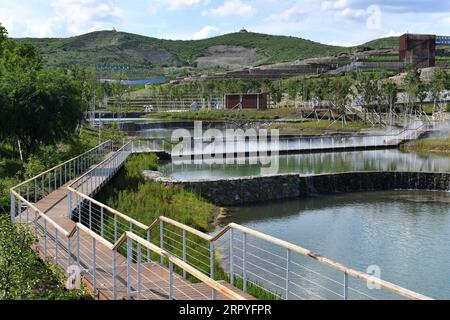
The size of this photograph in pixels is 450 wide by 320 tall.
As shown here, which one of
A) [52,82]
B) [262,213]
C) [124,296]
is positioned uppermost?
[52,82]

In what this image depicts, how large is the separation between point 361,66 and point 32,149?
139622mm

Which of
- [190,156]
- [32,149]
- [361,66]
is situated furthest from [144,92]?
[32,149]

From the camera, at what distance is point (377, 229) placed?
979 inches

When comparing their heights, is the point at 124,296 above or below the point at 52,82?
below

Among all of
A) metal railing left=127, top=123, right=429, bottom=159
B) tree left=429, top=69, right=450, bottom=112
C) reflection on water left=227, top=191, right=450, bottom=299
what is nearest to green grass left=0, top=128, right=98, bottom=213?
reflection on water left=227, top=191, right=450, bottom=299

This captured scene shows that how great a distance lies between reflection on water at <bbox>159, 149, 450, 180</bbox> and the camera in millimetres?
42000

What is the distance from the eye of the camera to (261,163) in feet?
156

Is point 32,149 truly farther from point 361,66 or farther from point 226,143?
point 361,66

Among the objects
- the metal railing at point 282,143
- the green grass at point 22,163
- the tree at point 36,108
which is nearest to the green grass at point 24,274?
the green grass at point 22,163

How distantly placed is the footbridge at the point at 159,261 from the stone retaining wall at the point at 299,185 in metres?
6.08

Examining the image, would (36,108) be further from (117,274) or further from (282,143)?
(282,143)

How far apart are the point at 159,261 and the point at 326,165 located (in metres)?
32.4

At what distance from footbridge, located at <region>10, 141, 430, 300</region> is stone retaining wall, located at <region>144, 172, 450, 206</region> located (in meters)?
6.08

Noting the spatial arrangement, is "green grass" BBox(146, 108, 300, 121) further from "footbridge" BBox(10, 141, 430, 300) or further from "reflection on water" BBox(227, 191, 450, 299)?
"footbridge" BBox(10, 141, 430, 300)
